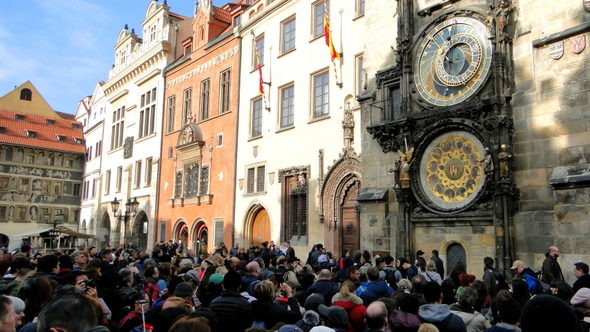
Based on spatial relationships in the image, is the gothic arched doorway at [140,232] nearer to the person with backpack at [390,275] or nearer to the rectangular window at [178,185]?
the rectangular window at [178,185]

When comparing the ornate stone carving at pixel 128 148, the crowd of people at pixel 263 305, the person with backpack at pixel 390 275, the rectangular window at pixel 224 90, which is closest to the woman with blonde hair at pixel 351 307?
the crowd of people at pixel 263 305

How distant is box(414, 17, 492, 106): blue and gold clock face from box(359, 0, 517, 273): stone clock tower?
0.08ft

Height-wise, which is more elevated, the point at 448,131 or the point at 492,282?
the point at 448,131

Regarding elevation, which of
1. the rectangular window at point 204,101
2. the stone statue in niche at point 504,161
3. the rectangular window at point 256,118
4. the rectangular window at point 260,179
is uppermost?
the rectangular window at point 204,101

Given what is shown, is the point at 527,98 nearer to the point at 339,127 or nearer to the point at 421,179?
the point at 421,179

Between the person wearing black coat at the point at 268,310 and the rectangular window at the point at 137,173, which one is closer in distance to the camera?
the person wearing black coat at the point at 268,310

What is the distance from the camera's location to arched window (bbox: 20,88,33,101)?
5095 cm

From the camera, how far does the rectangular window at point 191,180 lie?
1083 inches

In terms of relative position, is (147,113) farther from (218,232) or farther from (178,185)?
(218,232)

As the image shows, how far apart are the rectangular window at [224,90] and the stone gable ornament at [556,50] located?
57.5 feet

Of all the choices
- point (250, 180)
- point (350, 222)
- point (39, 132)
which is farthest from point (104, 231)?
point (350, 222)

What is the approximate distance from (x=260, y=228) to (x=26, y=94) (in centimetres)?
4019

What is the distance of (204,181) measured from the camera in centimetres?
2662

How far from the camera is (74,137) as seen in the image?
49.1m
